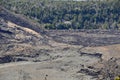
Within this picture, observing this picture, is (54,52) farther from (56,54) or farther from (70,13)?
(70,13)

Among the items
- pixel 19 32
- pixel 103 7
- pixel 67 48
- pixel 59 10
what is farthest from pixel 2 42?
pixel 103 7

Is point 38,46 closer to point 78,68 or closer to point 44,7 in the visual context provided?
point 78,68

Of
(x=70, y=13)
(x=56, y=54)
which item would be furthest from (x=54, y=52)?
(x=70, y=13)

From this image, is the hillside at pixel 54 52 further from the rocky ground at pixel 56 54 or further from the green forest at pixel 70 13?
the green forest at pixel 70 13

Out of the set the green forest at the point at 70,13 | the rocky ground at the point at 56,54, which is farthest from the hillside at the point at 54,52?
the green forest at the point at 70,13

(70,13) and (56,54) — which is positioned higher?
(70,13)

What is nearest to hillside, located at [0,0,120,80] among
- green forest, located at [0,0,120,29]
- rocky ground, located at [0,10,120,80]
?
rocky ground, located at [0,10,120,80]
